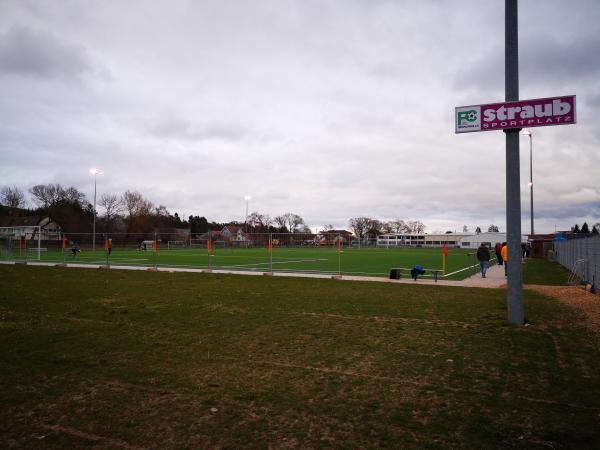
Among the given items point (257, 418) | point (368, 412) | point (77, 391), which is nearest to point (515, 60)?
point (368, 412)

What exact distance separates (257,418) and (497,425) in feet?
7.55

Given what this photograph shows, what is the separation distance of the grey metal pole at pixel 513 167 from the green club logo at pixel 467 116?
0.68 m

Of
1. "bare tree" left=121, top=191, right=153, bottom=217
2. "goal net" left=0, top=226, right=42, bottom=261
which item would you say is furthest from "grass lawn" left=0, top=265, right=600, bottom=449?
"bare tree" left=121, top=191, right=153, bottom=217

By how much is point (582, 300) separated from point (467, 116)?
7331 mm

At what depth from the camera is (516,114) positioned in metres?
8.38

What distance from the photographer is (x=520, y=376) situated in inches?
214

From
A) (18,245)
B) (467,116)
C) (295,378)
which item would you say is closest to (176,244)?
(18,245)

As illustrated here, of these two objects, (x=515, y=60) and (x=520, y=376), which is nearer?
(x=520, y=376)

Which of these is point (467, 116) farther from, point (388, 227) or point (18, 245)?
point (388, 227)

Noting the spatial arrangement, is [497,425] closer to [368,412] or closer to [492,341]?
[368,412]

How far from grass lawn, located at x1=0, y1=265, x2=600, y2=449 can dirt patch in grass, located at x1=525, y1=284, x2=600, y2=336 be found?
14.0 inches

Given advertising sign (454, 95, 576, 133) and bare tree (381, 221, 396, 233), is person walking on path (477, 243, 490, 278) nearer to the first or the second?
advertising sign (454, 95, 576, 133)

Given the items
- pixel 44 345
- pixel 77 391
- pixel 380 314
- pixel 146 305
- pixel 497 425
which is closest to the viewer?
pixel 497 425

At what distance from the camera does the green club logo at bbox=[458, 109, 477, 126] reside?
8.86m
